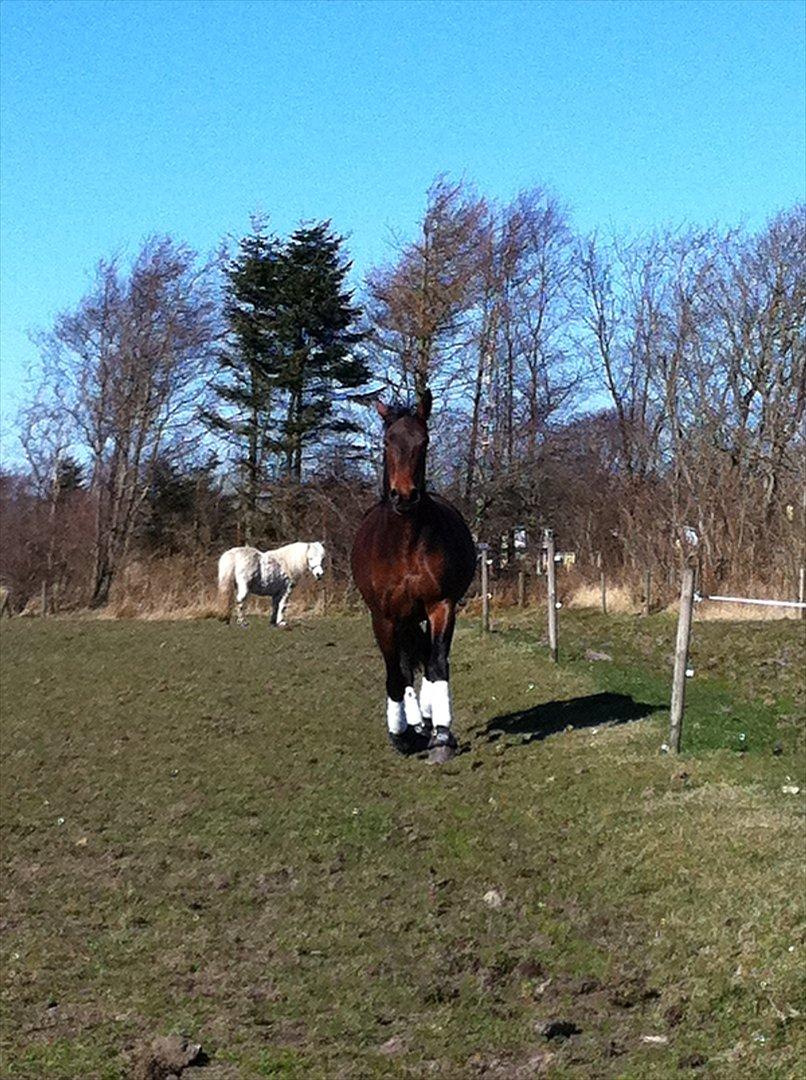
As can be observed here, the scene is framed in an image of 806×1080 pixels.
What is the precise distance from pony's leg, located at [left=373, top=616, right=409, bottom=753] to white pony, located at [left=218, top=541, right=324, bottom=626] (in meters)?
14.6

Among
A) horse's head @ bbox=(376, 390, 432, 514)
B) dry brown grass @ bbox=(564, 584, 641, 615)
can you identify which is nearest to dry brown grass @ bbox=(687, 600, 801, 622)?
dry brown grass @ bbox=(564, 584, 641, 615)

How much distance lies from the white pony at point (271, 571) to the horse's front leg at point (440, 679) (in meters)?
15.0

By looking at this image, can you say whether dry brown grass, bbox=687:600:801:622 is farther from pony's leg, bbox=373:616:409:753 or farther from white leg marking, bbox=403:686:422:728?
pony's leg, bbox=373:616:409:753

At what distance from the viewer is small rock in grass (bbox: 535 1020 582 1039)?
524cm

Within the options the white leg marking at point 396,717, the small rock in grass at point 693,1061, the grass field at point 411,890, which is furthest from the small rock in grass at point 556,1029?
the white leg marking at point 396,717

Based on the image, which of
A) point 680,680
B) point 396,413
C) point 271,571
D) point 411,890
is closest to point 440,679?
point 680,680

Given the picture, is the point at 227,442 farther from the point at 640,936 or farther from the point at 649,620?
the point at 640,936

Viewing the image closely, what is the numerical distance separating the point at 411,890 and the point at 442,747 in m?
3.29

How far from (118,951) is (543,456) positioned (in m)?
32.5

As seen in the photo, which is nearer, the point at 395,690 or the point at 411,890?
the point at 411,890

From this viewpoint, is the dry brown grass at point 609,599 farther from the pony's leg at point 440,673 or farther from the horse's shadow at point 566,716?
the pony's leg at point 440,673

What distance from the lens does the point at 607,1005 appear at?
5.52 m

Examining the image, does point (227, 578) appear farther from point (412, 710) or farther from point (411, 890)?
point (411, 890)

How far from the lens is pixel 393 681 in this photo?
10.8 m
